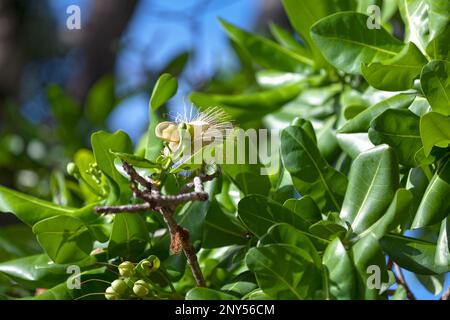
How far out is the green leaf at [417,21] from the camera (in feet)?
3.82

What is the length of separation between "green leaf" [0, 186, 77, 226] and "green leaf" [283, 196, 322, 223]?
1.25 feet

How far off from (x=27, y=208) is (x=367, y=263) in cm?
59

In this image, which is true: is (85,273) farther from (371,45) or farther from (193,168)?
(371,45)

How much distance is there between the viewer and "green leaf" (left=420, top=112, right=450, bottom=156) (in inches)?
39.7

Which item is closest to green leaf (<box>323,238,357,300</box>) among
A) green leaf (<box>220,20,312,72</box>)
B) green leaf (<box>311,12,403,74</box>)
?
green leaf (<box>311,12,403,74</box>)

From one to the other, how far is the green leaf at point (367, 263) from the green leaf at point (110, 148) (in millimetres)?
433

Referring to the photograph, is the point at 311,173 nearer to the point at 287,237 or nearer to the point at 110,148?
the point at 287,237

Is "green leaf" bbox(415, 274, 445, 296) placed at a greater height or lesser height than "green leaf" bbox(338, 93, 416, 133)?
lesser

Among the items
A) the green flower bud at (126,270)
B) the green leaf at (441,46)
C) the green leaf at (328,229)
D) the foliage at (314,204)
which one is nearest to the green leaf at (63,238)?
the foliage at (314,204)

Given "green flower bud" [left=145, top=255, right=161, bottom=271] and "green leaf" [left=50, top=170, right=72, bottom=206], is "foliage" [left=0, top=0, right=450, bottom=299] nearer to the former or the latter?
"green flower bud" [left=145, top=255, right=161, bottom=271]

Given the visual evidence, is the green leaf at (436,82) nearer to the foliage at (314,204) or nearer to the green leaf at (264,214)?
the foliage at (314,204)

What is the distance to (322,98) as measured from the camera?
160 cm

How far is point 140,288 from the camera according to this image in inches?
41.0

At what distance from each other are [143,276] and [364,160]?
0.34m
